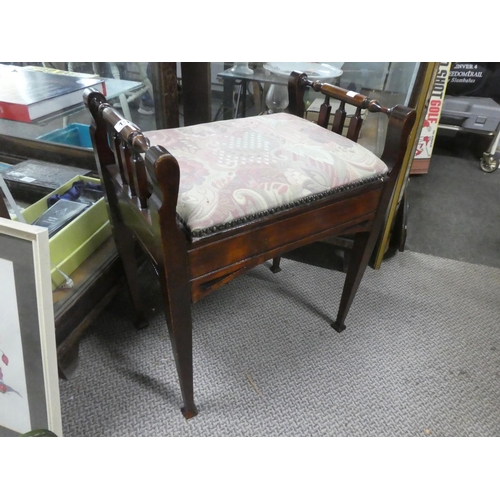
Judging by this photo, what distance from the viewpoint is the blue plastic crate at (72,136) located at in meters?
1.10

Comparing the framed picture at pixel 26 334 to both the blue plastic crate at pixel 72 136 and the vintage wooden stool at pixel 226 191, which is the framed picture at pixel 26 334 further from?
the blue plastic crate at pixel 72 136

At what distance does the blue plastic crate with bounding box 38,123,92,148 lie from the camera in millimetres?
1102

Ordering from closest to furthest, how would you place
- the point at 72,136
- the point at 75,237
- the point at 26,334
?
the point at 26,334, the point at 75,237, the point at 72,136

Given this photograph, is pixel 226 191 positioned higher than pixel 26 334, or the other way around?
pixel 226 191

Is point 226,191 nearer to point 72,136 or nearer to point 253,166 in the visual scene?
point 253,166

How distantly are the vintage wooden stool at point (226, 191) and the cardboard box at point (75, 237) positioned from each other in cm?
9

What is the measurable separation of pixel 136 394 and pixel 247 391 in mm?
229

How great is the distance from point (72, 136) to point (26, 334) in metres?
0.78

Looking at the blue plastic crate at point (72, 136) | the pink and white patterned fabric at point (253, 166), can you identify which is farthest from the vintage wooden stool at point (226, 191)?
the blue plastic crate at point (72, 136)

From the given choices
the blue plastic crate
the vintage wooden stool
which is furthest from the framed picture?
the blue plastic crate

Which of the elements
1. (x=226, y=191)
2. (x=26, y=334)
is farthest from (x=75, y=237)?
(x=226, y=191)

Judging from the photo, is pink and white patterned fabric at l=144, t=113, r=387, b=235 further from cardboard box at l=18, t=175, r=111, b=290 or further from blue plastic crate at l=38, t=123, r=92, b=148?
blue plastic crate at l=38, t=123, r=92, b=148

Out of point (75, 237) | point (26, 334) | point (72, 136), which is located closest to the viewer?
point (26, 334)

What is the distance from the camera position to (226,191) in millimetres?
554
